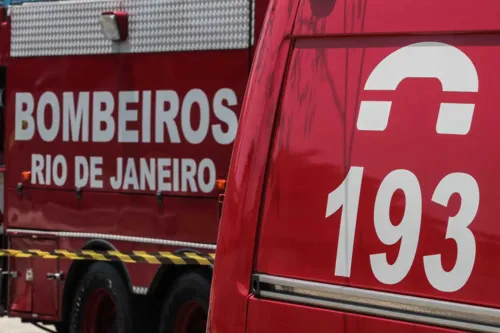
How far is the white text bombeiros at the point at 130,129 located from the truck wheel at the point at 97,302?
0.68 m

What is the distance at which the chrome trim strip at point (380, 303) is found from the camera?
394 centimetres

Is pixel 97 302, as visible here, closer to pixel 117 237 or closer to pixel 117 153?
pixel 117 237

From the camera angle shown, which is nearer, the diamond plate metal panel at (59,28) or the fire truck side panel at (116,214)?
the fire truck side panel at (116,214)

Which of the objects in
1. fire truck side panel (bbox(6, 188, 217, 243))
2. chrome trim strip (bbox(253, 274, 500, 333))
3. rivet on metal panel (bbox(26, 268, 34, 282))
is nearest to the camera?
chrome trim strip (bbox(253, 274, 500, 333))

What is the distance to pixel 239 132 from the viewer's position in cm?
490

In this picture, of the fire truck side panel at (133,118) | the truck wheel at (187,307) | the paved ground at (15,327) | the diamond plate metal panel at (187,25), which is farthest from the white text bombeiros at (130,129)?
the paved ground at (15,327)

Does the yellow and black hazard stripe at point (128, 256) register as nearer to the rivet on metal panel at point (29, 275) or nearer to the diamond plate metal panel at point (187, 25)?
the rivet on metal panel at point (29, 275)

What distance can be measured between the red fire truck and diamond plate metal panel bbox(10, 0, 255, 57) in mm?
11

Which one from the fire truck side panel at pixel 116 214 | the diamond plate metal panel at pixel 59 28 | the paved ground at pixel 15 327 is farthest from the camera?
the paved ground at pixel 15 327

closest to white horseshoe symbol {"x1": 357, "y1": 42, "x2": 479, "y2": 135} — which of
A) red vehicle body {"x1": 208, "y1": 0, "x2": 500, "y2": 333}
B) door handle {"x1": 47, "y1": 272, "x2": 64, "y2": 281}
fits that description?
red vehicle body {"x1": 208, "y1": 0, "x2": 500, "y2": 333}

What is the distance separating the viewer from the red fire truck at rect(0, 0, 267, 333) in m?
9.88

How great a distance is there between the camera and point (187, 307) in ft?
32.9

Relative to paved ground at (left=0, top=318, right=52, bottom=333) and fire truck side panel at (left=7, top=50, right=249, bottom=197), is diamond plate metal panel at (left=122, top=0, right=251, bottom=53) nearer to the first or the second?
fire truck side panel at (left=7, top=50, right=249, bottom=197)

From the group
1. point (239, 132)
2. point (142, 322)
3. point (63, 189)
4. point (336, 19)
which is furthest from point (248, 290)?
point (63, 189)
